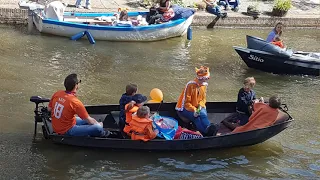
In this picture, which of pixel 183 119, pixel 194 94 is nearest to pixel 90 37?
pixel 183 119

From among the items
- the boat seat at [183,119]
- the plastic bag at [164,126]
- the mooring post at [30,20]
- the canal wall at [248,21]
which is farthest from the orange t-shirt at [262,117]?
the canal wall at [248,21]

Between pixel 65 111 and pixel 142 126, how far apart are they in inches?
49.7

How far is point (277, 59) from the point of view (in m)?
14.2

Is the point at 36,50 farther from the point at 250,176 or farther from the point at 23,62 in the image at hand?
the point at 250,176

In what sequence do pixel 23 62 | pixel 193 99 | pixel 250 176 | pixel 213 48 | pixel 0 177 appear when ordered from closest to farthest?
pixel 0 177 < pixel 250 176 < pixel 193 99 < pixel 23 62 < pixel 213 48

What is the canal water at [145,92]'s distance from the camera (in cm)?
881

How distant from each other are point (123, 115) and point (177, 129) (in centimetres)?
99

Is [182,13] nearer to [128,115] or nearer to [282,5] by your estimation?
[282,5]

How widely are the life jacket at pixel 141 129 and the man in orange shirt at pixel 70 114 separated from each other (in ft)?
1.70

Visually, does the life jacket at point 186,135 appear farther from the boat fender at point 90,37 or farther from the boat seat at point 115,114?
the boat fender at point 90,37

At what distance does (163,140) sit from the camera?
8977 mm

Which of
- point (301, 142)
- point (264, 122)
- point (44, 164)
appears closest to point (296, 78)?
point (301, 142)

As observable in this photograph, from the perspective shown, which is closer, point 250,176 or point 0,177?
point 0,177

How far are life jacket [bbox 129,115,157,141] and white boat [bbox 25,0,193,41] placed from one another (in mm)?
7544
